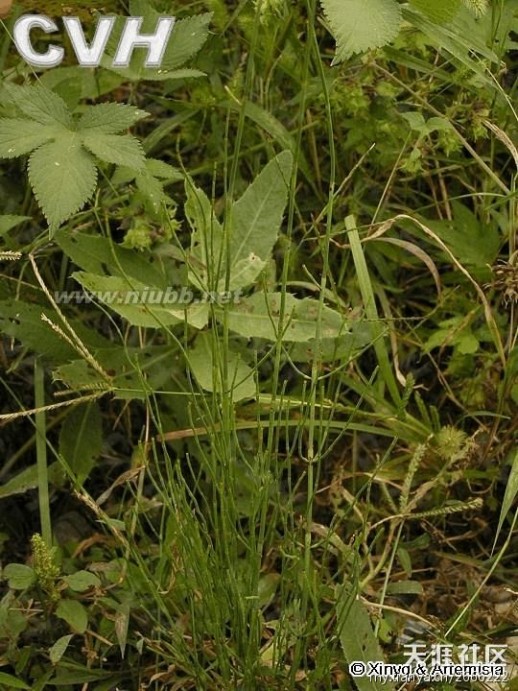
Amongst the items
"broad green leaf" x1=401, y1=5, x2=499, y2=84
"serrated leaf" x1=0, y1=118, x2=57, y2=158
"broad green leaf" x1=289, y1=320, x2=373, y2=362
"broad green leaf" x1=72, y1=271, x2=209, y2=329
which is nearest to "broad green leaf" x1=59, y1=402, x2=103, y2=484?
"broad green leaf" x1=72, y1=271, x2=209, y2=329

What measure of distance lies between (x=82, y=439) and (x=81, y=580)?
251 millimetres

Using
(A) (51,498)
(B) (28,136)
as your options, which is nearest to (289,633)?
(A) (51,498)

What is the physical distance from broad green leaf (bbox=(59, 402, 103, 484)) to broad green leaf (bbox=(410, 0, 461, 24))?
0.73 m

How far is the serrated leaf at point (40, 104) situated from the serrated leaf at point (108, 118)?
24 millimetres

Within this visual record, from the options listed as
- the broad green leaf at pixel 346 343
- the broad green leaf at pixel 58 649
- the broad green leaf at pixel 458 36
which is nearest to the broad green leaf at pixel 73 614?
the broad green leaf at pixel 58 649

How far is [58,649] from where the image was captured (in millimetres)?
1280

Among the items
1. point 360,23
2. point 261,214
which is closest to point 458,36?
point 360,23

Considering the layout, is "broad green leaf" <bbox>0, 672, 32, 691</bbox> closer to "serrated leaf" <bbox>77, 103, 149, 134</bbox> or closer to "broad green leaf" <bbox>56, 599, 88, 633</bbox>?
"broad green leaf" <bbox>56, 599, 88, 633</bbox>

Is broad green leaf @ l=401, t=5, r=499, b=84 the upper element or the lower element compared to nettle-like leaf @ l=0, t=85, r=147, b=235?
upper

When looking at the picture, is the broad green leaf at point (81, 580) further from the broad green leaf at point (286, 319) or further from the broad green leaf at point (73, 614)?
the broad green leaf at point (286, 319)

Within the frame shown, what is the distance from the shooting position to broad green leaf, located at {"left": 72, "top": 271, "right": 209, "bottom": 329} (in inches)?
54.2

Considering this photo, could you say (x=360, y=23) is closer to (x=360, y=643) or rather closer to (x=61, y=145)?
(x=61, y=145)

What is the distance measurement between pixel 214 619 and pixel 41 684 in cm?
32

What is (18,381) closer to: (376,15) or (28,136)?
(28,136)
